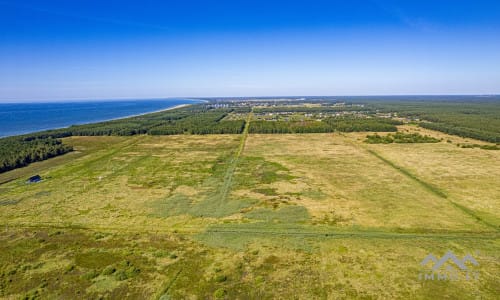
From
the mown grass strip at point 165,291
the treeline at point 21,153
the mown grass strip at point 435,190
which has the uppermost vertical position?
the treeline at point 21,153

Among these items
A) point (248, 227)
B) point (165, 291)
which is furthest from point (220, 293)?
point (248, 227)

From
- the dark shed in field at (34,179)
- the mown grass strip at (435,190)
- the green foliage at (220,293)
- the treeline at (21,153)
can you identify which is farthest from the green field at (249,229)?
the treeline at (21,153)

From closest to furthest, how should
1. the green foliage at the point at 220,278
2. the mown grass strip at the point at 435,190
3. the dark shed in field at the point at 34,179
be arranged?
the green foliage at the point at 220,278, the mown grass strip at the point at 435,190, the dark shed in field at the point at 34,179

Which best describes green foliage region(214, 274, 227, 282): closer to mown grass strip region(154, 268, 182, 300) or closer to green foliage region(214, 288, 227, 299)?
green foliage region(214, 288, 227, 299)

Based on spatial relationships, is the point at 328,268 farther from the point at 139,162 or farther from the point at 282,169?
the point at 139,162

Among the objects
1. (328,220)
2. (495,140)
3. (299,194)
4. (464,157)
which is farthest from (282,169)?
(495,140)

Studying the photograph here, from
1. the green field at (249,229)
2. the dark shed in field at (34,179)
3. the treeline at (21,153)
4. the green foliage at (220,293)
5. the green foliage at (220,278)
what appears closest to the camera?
the green foliage at (220,293)

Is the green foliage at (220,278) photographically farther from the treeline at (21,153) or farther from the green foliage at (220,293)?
the treeline at (21,153)

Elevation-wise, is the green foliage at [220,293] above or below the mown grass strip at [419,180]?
below
